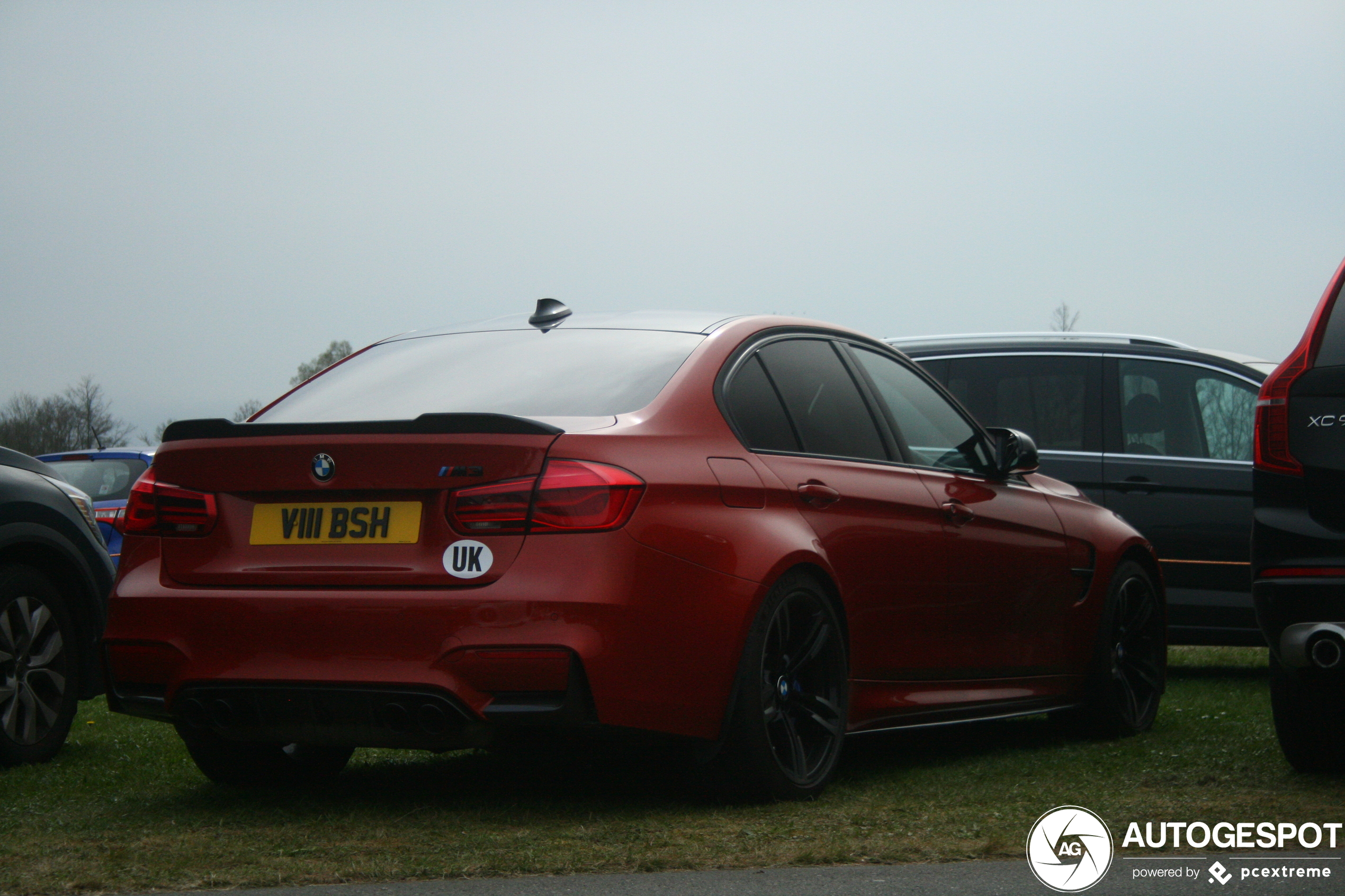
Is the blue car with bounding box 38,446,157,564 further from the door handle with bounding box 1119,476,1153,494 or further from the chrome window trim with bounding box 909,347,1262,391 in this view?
the door handle with bounding box 1119,476,1153,494

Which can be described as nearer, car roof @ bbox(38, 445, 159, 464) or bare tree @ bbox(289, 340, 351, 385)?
car roof @ bbox(38, 445, 159, 464)

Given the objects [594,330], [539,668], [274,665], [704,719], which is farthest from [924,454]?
[274,665]

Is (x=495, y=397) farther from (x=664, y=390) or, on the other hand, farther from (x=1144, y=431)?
(x=1144, y=431)

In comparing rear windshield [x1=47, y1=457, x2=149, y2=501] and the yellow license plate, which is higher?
the yellow license plate

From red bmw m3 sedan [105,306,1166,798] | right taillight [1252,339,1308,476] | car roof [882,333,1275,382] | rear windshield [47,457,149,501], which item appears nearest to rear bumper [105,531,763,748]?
red bmw m3 sedan [105,306,1166,798]

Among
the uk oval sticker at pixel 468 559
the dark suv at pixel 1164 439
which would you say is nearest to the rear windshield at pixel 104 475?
the dark suv at pixel 1164 439

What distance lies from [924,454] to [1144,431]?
3.55m

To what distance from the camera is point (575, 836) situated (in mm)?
4605

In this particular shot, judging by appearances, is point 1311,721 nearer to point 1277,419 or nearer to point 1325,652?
point 1325,652

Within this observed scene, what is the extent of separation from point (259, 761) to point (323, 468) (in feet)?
4.37

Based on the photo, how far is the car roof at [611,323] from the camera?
5.56 metres

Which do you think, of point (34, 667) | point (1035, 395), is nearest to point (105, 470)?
point (34, 667)

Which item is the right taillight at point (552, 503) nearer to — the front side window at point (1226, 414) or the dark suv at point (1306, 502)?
the dark suv at point (1306, 502)

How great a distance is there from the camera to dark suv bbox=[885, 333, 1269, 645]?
30.2 feet
